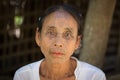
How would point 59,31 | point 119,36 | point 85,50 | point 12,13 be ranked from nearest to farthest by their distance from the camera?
point 59,31 < point 85,50 < point 12,13 < point 119,36

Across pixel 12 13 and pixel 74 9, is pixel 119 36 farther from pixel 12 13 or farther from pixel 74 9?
pixel 74 9

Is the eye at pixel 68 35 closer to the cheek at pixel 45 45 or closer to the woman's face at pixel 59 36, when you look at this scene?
the woman's face at pixel 59 36

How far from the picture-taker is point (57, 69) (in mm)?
3268

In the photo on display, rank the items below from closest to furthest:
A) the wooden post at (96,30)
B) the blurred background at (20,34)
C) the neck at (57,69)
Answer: the neck at (57,69), the wooden post at (96,30), the blurred background at (20,34)

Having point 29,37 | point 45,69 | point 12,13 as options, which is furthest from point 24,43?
point 45,69

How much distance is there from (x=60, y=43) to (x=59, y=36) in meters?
0.07

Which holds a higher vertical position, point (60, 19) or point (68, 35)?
point (60, 19)

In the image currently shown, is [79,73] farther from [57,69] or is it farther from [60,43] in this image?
[60,43]

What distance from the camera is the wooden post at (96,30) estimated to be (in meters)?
5.45

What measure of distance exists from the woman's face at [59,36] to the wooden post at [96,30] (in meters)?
2.33

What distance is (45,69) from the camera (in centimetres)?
340

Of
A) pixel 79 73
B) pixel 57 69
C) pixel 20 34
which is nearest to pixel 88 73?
pixel 79 73

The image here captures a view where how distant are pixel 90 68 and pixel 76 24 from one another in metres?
0.44

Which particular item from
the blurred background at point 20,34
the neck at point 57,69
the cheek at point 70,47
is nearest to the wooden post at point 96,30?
the blurred background at point 20,34
